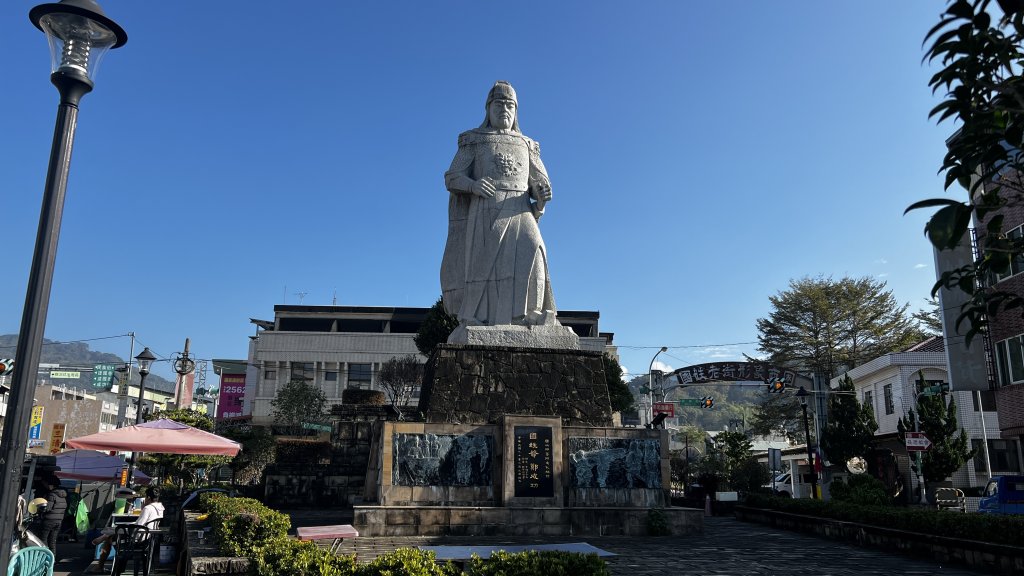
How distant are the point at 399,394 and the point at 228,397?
30701mm

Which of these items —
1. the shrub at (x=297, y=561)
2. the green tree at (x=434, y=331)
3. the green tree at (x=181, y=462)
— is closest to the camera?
the shrub at (x=297, y=561)

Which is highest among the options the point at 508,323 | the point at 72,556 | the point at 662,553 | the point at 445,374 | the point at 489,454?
the point at 508,323

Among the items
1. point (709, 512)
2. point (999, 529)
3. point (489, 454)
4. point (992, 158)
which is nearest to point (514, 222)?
point (489, 454)

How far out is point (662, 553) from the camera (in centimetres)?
827

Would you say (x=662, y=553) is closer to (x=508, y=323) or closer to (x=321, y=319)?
(x=508, y=323)

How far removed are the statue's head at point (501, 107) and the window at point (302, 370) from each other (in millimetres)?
45394

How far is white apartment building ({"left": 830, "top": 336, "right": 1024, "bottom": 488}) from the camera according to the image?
2553cm

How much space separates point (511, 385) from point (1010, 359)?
578 inches

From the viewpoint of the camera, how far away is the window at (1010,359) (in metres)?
18.0

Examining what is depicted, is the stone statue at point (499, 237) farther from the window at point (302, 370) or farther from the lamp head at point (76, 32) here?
the window at point (302, 370)

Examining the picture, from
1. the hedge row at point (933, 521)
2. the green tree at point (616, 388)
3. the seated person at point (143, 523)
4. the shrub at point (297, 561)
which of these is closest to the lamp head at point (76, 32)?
the shrub at point (297, 561)

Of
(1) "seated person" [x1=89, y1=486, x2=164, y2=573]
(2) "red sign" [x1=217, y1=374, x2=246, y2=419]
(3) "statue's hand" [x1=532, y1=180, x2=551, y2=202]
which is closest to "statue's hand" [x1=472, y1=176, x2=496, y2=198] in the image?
(3) "statue's hand" [x1=532, y1=180, x2=551, y2=202]

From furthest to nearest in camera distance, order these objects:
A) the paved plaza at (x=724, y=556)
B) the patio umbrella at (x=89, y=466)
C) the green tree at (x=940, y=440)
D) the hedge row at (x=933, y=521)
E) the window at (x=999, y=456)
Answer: the window at (x=999, y=456) < the green tree at (x=940, y=440) < the patio umbrella at (x=89, y=466) < the hedge row at (x=933, y=521) < the paved plaza at (x=724, y=556)

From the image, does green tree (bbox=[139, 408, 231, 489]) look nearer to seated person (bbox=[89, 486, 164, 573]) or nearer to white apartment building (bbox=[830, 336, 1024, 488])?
seated person (bbox=[89, 486, 164, 573])
